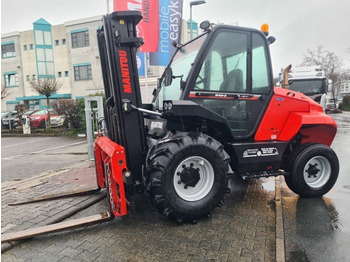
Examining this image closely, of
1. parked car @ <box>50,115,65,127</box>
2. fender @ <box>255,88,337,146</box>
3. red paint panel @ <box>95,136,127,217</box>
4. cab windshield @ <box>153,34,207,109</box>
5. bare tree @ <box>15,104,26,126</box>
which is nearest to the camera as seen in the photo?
red paint panel @ <box>95,136,127,217</box>

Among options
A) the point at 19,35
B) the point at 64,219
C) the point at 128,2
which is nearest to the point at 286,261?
the point at 64,219

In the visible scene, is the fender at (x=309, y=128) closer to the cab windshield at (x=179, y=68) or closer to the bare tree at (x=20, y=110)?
the cab windshield at (x=179, y=68)

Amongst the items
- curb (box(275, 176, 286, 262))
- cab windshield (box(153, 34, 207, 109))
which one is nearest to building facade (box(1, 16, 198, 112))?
cab windshield (box(153, 34, 207, 109))

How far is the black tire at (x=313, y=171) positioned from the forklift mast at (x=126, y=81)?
8.47 feet

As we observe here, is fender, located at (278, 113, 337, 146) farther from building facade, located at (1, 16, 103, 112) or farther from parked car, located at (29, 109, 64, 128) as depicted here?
building facade, located at (1, 16, 103, 112)

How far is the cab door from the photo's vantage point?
12.6 feet

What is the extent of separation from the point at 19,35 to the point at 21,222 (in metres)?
41.0

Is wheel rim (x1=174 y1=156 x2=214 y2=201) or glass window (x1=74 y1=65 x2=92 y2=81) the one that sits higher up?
glass window (x1=74 y1=65 x2=92 y2=81)

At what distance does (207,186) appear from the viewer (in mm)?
3699

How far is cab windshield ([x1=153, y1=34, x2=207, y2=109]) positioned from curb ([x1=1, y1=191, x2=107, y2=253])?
1895 mm

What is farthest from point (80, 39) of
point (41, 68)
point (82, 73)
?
point (41, 68)

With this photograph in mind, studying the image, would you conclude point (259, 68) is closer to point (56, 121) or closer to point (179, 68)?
point (179, 68)

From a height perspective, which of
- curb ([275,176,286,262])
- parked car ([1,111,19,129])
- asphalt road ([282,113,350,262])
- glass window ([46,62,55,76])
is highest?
glass window ([46,62,55,76])

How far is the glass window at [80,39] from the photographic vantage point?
30078 mm
